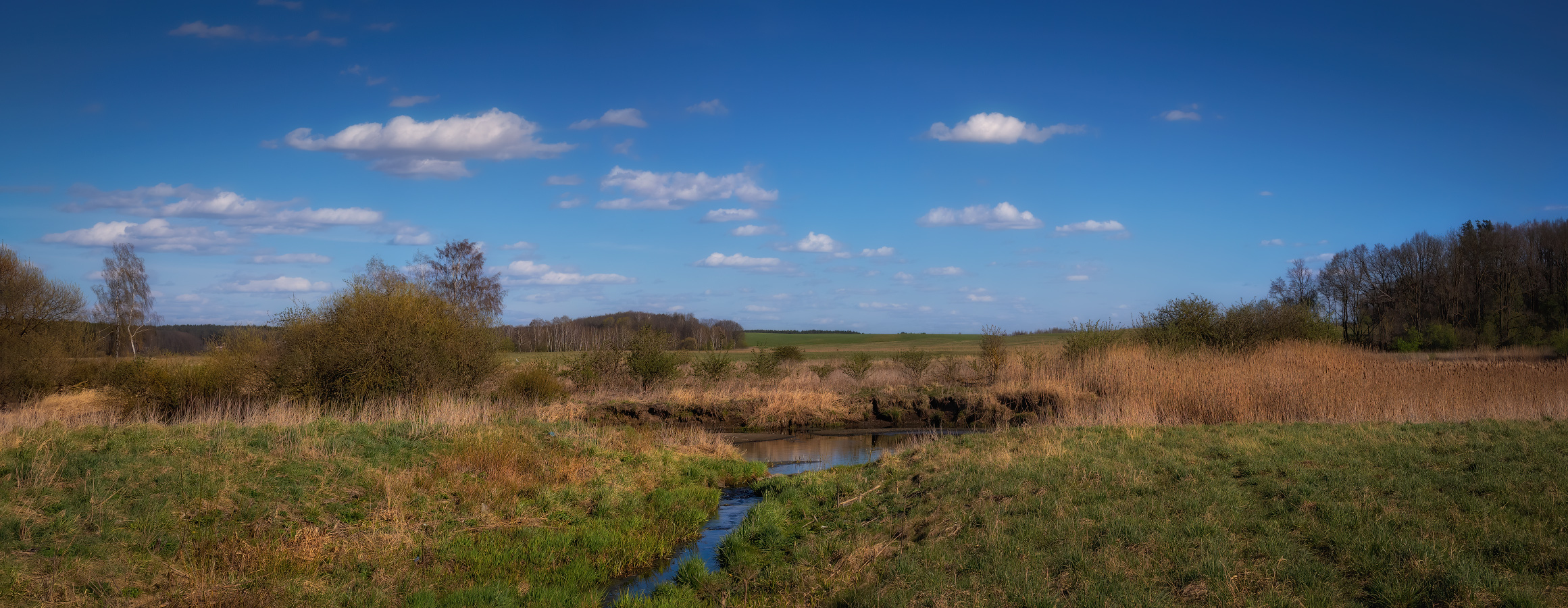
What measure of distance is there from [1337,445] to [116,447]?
16.9 meters

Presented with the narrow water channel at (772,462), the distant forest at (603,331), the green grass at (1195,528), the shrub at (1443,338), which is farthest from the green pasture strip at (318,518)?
the shrub at (1443,338)

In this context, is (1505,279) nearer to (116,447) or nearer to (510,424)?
(510,424)

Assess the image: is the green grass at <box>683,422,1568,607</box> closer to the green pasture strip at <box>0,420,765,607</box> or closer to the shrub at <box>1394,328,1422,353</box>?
the green pasture strip at <box>0,420,765,607</box>

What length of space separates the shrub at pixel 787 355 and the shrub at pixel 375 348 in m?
16.8

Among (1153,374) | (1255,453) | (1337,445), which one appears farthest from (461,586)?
(1153,374)

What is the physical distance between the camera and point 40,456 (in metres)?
9.35

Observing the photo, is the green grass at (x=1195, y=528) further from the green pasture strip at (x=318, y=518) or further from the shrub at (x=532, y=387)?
the shrub at (x=532, y=387)

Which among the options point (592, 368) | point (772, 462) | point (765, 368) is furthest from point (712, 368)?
point (772, 462)

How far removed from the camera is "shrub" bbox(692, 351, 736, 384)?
3123 cm

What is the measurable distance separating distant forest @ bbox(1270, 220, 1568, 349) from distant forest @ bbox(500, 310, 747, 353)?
156ft

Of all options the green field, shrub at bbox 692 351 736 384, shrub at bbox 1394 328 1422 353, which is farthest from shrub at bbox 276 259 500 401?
shrub at bbox 1394 328 1422 353

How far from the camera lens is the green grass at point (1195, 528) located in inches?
226

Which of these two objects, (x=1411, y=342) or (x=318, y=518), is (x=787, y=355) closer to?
(x=318, y=518)

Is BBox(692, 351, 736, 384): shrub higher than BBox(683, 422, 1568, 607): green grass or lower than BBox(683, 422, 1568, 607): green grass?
higher
